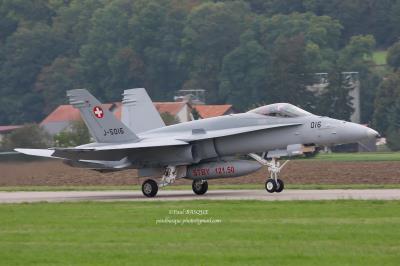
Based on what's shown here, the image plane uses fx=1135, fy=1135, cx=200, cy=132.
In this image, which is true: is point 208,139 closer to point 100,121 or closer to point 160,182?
point 160,182

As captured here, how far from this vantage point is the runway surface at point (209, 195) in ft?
80.3

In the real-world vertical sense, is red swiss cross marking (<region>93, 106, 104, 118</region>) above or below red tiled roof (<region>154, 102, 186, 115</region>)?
below

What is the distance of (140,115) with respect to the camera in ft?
99.0

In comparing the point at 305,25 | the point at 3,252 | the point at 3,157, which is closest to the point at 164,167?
the point at 3,157

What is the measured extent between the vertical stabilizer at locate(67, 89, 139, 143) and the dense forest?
2080 inches

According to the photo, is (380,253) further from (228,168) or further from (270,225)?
(228,168)

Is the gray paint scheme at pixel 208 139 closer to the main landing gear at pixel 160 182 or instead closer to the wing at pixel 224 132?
the wing at pixel 224 132

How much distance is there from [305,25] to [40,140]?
67936 millimetres

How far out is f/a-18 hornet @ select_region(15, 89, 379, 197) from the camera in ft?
86.4

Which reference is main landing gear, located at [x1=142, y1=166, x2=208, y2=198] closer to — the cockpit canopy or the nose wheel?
the nose wheel

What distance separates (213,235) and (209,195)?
404 inches

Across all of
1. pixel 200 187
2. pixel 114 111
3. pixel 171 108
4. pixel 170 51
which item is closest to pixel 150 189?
pixel 200 187

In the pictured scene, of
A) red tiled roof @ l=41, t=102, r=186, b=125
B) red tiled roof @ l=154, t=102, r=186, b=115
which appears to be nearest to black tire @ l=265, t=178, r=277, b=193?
red tiled roof @ l=41, t=102, r=186, b=125

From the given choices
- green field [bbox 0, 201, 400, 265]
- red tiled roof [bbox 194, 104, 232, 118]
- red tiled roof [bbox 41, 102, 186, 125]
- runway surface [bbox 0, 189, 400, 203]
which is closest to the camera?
green field [bbox 0, 201, 400, 265]
